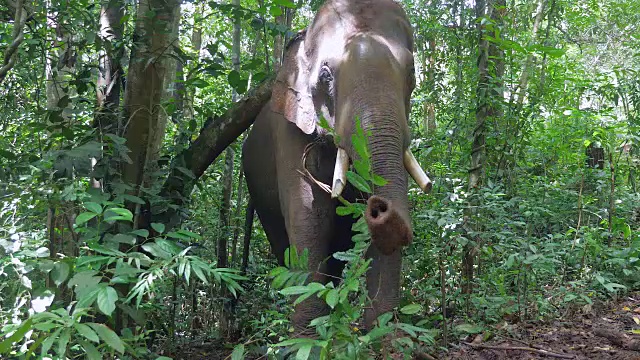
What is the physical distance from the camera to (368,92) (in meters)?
4.29

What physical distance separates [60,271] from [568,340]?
11.4ft

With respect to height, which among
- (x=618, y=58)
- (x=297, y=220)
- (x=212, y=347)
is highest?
(x=618, y=58)

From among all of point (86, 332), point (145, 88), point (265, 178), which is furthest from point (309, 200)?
point (86, 332)

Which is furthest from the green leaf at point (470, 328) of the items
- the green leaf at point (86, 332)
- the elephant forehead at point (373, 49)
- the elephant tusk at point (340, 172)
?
the green leaf at point (86, 332)

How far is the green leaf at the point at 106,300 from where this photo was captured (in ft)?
8.69

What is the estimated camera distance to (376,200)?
3256 millimetres

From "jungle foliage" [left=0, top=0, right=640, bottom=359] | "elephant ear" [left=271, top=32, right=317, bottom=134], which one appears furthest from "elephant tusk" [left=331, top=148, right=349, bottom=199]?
"elephant ear" [left=271, top=32, right=317, bottom=134]

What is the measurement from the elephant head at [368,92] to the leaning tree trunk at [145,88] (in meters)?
0.96

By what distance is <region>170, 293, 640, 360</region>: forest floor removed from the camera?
433 centimetres

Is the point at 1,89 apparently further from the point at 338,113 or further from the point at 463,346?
the point at 463,346

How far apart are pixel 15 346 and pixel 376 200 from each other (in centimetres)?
187

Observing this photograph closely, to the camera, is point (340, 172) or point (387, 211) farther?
point (340, 172)

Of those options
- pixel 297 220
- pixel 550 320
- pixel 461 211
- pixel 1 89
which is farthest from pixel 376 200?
pixel 1 89

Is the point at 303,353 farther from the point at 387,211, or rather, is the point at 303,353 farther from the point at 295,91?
the point at 295,91
